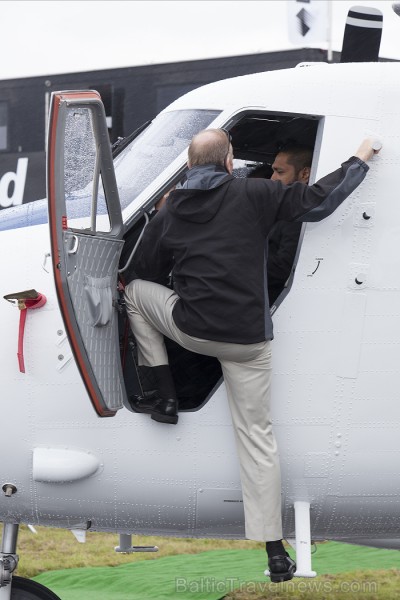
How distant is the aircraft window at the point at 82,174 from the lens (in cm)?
464

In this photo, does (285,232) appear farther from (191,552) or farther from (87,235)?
(191,552)

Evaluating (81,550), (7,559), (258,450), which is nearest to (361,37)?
(258,450)

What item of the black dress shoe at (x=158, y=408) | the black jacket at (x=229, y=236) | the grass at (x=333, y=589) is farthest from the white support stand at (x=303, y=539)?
the grass at (x=333, y=589)

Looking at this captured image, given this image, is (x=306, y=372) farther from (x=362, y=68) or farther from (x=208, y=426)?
(x=362, y=68)

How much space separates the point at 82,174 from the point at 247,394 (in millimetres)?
1118

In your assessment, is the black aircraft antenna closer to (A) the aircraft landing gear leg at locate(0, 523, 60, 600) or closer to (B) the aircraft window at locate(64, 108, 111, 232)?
(B) the aircraft window at locate(64, 108, 111, 232)

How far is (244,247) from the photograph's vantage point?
4684 millimetres

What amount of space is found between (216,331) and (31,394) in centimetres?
82

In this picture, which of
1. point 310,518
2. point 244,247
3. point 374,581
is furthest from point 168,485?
point 374,581

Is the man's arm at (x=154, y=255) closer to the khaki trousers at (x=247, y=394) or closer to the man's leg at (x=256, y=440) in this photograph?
the khaki trousers at (x=247, y=394)

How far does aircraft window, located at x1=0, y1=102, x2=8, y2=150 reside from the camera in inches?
550

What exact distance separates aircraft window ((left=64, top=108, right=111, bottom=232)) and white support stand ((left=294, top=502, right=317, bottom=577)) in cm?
145

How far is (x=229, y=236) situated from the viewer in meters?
4.68

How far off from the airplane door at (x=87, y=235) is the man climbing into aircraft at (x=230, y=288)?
17 cm
